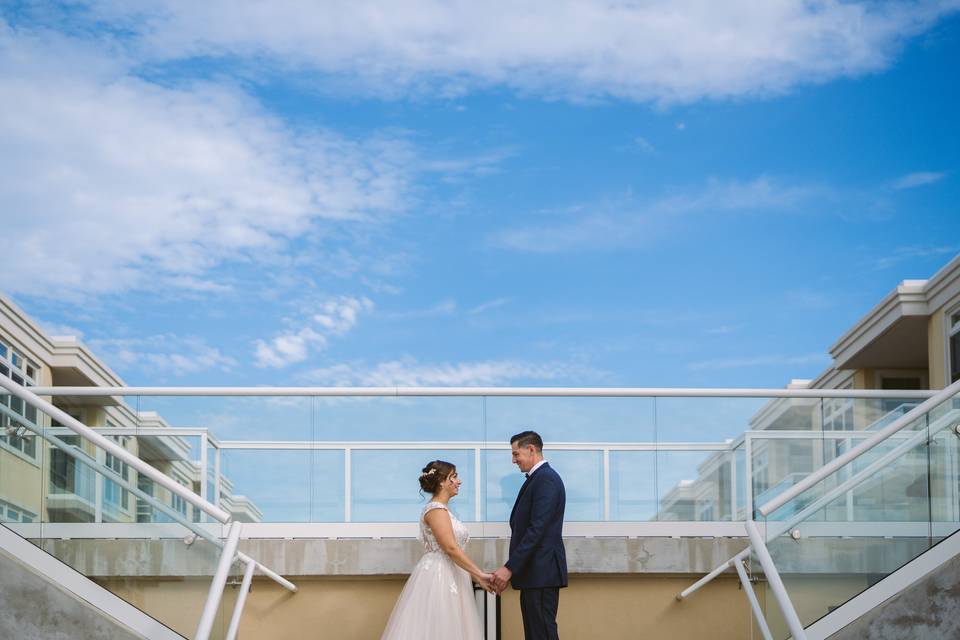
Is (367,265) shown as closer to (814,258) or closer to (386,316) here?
(386,316)

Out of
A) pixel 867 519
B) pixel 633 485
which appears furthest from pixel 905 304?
pixel 867 519

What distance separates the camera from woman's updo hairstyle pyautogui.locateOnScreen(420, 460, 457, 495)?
29.2 ft

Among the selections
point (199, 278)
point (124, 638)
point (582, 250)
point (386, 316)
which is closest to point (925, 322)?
point (124, 638)

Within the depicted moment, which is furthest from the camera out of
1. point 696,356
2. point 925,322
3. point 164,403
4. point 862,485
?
point 696,356

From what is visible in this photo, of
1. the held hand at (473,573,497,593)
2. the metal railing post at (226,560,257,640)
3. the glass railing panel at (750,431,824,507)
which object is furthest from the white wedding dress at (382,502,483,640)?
the glass railing panel at (750,431,824,507)

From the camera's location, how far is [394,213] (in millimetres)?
77938

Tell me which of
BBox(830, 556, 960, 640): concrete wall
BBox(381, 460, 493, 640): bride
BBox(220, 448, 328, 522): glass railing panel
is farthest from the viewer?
BBox(220, 448, 328, 522): glass railing panel

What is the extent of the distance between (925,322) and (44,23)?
57.6 metres

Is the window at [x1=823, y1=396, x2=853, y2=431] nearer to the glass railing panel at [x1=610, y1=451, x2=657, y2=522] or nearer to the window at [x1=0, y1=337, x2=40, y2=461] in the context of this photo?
the glass railing panel at [x1=610, y1=451, x2=657, y2=522]

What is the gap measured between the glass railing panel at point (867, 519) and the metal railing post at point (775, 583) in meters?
0.09

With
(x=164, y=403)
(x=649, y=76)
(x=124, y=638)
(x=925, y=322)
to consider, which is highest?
(x=649, y=76)

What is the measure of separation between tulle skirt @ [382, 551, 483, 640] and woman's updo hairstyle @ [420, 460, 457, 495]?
20.5 inches

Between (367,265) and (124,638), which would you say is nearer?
(124,638)

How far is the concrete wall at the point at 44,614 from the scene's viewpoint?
280 inches
